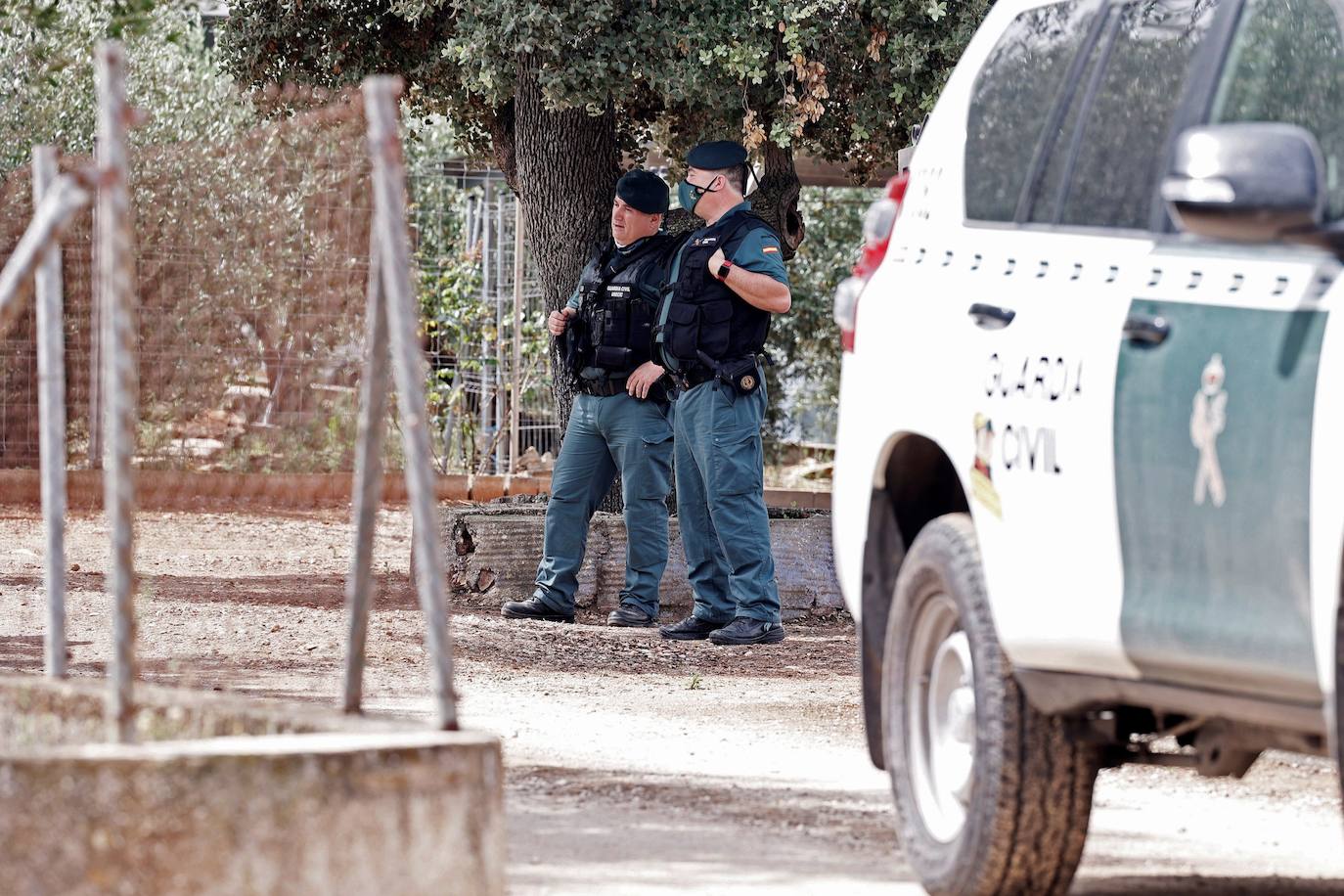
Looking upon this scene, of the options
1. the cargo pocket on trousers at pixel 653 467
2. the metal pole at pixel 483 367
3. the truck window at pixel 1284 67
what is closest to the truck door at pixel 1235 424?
the truck window at pixel 1284 67

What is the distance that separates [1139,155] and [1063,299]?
0.98 feet

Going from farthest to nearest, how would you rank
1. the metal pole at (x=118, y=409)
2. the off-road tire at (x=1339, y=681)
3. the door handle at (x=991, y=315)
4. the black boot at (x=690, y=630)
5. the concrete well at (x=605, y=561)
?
1. the concrete well at (x=605, y=561)
2. the black boot at (x=690, y=630)
3. the door handle at (x=991, y=315)
4. the metal pole at (x=118, y=409)
5. the off-road tire at (x=1339, y=681)

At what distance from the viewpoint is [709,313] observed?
30.7 ft

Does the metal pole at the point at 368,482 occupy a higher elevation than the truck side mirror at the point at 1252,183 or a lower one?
lower

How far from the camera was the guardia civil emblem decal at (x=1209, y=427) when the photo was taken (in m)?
3.45

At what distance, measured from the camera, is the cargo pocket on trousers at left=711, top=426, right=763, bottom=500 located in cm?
938

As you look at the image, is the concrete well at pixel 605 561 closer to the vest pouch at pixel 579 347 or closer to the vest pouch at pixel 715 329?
the vest pouch at pixel 579 347

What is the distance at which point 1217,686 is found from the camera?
352 cm

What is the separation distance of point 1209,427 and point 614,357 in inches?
258

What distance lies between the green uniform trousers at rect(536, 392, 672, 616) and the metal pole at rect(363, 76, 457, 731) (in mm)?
6203

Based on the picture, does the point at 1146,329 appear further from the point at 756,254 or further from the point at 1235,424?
the point at 756,254

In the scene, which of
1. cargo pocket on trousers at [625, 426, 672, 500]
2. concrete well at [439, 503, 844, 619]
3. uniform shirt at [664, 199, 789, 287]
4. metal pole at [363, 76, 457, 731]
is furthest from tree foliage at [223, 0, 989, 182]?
metal pole at [363, 76, 457, 731]

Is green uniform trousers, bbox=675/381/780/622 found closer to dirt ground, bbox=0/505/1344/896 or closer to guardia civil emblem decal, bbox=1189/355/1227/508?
dirt ground, bbox=0/505/1344/896

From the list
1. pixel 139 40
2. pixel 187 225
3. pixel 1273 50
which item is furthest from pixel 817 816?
pixel 139 40
